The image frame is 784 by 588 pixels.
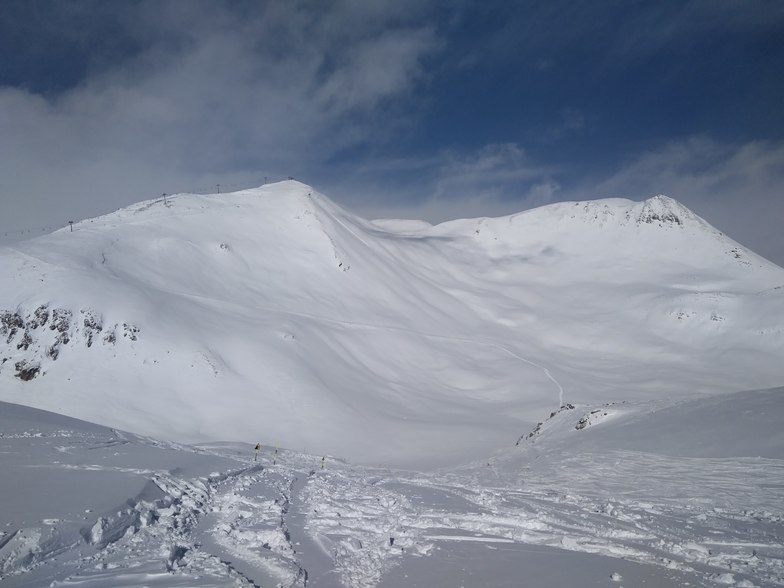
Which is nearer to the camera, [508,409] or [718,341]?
[508,409]

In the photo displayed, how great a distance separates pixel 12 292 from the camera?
30562mm

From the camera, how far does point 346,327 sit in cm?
4266

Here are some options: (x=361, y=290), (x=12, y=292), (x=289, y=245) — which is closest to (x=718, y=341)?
(x=361, y=290)

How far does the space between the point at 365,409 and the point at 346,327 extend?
12531mm

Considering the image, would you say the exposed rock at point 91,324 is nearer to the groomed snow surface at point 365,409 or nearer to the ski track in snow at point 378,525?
the groomed snow surface at point 365,409

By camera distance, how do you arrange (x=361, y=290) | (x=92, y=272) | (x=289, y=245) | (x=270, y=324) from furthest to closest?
(x=289, y=245)
(x=361, y=290)
(x=270, y=324)
(x=92, y=272)

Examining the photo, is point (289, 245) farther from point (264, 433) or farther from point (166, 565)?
point (166, 565)

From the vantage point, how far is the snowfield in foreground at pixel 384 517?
23.5ft

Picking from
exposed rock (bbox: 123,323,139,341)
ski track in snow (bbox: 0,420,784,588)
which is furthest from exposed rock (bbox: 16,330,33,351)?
ski track in snow (bbox: 0,420,784,588)

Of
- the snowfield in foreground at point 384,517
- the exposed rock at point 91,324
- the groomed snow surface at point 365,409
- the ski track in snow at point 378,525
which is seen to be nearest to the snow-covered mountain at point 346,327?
the exposed rock at point 91,324

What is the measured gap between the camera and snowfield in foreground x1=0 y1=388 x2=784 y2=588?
7172mm

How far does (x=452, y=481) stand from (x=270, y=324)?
24.2 m

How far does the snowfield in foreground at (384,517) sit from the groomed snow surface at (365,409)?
0.06 meters

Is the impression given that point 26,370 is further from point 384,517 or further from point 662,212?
point 662,212
